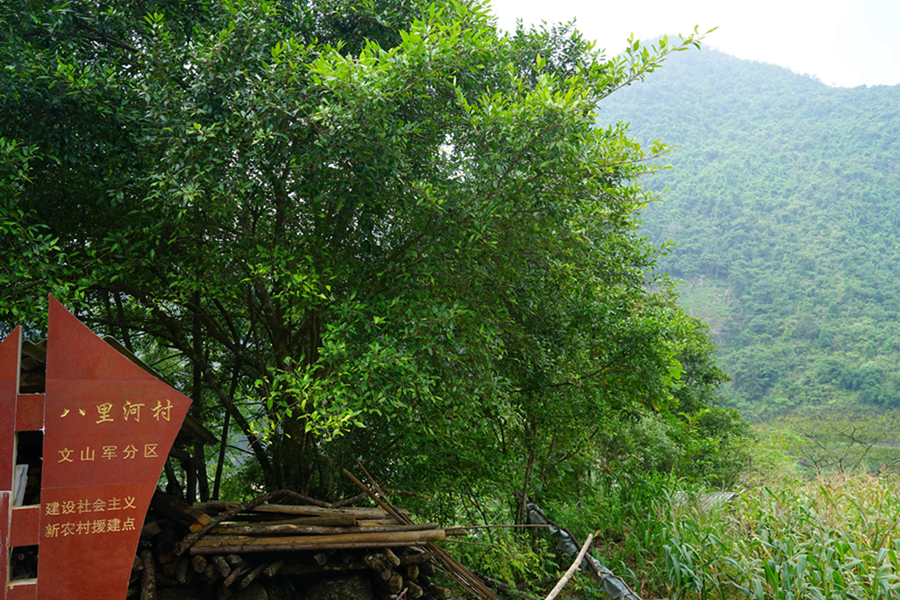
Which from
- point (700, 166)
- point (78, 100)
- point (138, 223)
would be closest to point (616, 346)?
point (138, 223)

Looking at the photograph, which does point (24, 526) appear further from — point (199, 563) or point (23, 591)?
point (199, 563)

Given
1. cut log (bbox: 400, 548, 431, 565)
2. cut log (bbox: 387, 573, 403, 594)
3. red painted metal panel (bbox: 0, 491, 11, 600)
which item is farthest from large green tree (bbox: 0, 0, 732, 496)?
red painted metal panel (bbox: 0, 491, 11, 600)

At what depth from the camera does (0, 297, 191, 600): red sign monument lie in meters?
2.45

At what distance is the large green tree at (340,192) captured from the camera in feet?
12.0

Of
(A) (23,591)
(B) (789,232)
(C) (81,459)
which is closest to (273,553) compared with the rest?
(A) (23,591)

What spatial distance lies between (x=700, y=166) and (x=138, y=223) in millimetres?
51524

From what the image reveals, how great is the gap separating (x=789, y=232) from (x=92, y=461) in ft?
150

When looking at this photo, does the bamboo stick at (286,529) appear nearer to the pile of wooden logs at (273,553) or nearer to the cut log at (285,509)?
the pile of wooden logs at (273,553)

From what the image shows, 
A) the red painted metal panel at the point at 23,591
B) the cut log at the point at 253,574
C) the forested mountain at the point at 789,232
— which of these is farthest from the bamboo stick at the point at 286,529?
the forested mountain at the point at 789,232

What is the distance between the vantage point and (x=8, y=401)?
2.46 metres

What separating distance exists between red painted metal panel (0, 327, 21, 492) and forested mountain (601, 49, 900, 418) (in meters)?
20.7

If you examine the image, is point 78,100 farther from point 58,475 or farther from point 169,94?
point 58,475

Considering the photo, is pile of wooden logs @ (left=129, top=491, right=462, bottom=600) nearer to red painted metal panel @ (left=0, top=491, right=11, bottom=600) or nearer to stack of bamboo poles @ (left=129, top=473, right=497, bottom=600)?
stack of bamboo poles @ (left=129, top=473, right=497, bottom=600)

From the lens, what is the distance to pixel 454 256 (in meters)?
4.39
